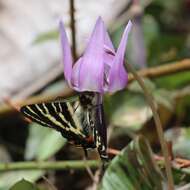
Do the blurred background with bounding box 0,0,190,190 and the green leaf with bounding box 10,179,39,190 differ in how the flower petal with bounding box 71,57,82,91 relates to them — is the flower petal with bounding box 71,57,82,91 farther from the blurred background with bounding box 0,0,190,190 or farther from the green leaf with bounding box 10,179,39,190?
the blurred background with bounding box 0,0,190,190

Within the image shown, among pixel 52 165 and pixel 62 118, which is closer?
pixel 62 118

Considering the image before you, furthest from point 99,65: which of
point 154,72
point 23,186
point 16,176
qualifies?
point 154,72

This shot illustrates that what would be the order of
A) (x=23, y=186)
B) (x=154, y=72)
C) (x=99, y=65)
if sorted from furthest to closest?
(x=154, y=72), (x=23, y=186), (x=99, y=65)

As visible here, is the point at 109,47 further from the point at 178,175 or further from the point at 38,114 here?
the point at 178,175

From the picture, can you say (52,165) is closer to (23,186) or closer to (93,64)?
(23,186)

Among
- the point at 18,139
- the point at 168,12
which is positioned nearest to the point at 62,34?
the point at 18,139

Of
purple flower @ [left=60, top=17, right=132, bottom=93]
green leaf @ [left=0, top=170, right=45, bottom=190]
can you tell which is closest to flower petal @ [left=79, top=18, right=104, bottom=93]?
purple flower @ [left=60, top=17, right=132, bottom=93]
